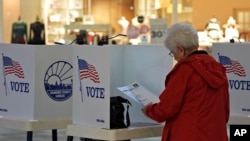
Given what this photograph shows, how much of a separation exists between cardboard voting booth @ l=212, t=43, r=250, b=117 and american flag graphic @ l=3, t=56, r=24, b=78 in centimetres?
165

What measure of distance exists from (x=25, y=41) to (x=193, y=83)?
24.4 ft

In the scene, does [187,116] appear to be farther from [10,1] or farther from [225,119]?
[10,1]

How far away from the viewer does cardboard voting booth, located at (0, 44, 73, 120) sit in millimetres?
5577

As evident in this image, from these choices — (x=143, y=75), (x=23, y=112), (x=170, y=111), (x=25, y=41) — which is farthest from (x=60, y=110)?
(x=25, y=41)

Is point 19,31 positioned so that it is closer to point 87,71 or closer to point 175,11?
point 175,11

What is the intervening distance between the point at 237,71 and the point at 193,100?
149cm

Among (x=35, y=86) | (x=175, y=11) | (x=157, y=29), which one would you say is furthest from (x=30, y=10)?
(x=35, y=86)

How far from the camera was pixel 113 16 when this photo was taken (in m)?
12.1

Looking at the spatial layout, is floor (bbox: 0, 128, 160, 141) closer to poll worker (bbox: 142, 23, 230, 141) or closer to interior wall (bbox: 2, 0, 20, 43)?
interior wall (bbox: 2, 0, 20, 43)

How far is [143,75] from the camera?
5.55 m

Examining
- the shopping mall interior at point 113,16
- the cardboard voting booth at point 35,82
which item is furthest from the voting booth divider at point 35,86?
the shopping mall interior at point 113,16

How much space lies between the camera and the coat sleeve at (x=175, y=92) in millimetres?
4672

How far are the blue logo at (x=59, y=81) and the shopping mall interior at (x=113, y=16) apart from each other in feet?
19.2

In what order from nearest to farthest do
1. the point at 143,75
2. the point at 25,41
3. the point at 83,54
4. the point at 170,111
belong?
the point at 170,111 → the point at 83,54 → the point at 143,75 → the point at 25,41
